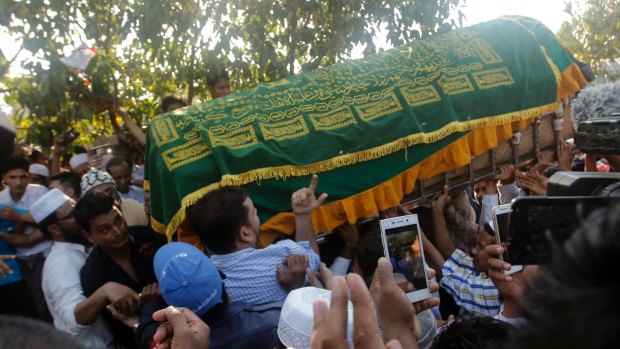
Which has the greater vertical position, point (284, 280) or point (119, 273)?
point (119, 273)

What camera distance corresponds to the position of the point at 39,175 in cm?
576

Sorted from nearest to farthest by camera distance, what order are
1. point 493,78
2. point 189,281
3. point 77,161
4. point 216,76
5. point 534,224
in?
point 534,224
point 189,281
point 493,78
point 216,76
point 77,161

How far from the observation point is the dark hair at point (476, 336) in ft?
4.40

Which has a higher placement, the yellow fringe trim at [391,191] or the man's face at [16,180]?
the man's face at [16,180]

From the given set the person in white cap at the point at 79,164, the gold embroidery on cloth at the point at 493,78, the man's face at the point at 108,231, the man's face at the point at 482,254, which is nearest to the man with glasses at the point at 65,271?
the man's face at the point at 108,231

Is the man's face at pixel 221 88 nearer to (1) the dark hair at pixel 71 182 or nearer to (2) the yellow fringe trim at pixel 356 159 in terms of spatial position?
(1) the dark hair at pixel 71 182

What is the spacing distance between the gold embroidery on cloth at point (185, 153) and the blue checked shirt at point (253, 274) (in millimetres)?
839

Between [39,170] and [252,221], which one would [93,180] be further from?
[39,170]

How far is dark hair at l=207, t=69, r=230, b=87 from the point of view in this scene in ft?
16.3

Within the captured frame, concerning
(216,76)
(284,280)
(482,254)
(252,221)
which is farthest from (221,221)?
(216,76)

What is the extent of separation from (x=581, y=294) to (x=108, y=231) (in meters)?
2.56

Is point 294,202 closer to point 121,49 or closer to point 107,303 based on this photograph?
point 107,303

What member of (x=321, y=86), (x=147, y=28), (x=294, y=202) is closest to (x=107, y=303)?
(x=294, y=202)

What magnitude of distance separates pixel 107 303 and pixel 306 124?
1575 millimetres
